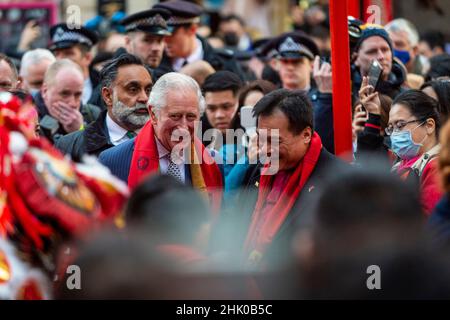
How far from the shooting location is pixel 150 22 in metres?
9.59

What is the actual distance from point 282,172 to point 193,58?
3932mm

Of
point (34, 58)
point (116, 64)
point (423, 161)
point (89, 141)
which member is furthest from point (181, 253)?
point (34, 58)

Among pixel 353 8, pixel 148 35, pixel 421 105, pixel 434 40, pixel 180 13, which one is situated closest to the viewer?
pixel 421 105

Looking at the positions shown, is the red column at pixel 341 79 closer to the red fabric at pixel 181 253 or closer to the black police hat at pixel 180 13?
the red fabric at pixel 181 253

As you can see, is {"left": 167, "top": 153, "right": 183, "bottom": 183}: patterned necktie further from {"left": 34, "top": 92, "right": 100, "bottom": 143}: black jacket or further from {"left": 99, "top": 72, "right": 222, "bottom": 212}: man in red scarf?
{"left": 34, "top": 92, "right": 100, "bottom": 143}: black jacket

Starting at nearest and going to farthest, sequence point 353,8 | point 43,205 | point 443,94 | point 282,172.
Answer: point 43,205 < point 282,172 < point 443,94 < point 353,8

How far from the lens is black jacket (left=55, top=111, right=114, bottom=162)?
24.8ft

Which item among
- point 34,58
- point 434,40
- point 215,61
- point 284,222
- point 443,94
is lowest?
point 284,222

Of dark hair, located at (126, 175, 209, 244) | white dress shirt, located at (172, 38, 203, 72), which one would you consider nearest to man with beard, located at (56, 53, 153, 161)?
white dress shirt, located at (172, 38, 203, 72)

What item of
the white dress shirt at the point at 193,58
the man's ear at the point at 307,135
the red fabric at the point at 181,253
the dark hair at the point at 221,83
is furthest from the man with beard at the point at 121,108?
the red fabric at the point at 181,253

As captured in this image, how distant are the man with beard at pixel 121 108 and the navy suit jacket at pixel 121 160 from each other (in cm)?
48

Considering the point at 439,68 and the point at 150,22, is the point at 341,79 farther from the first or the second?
the point at 439,68

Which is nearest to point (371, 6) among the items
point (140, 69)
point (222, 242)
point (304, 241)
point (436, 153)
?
point (140, 69)

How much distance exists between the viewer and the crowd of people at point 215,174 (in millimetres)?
3902
